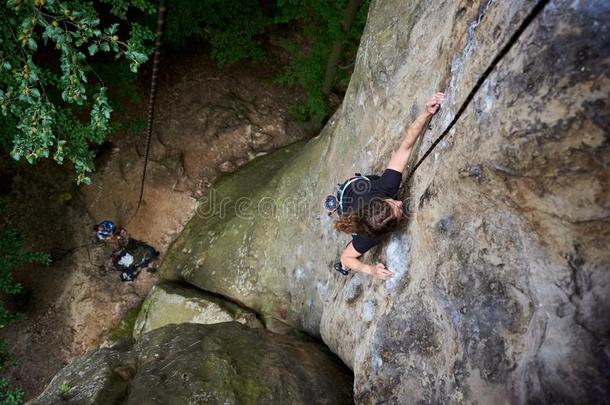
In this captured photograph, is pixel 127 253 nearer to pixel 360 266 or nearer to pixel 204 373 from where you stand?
pixel 204 373

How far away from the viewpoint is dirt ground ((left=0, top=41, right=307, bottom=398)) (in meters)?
8.91

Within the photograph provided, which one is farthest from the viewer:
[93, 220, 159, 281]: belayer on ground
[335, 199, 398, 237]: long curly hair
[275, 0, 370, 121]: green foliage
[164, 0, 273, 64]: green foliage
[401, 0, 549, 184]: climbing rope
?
[93, 220, 159, 281]: belayer on ground

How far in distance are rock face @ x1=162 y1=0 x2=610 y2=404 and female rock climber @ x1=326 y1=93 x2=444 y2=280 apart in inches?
5.6

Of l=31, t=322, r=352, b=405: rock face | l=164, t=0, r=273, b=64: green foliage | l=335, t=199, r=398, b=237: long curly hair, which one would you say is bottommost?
l=31, t=322, r=352, b=405: rock face

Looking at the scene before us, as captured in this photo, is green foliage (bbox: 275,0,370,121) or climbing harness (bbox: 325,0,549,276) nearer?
climbing harness (bbox: 325,0,549,276)

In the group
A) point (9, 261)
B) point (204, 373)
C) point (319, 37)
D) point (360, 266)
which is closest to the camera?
point (360, 266)

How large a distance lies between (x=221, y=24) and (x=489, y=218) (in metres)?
7.97

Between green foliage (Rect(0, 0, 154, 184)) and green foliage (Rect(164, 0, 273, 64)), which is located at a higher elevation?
green foliage (Rect(164, 0, 273, 64))

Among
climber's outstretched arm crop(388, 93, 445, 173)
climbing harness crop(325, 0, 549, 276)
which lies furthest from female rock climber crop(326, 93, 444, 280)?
climbing harness crop(325, 0, 549, 276)

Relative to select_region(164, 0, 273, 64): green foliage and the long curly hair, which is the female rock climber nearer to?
the long curly hair

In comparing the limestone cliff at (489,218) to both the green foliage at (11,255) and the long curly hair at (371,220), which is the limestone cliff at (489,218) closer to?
the long curly hair at (371,220)

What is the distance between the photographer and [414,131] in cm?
365

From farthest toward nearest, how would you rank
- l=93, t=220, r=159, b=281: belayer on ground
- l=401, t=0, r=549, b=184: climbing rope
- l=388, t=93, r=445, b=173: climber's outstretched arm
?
l=93, t=220, r=159, b=281: belayer on ground, l=388, t=93, r=445, b=173: climber's outstretched arm, l=401, t=0, r=549, b=184: climbing rope

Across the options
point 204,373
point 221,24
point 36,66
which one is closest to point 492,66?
point 204,373
